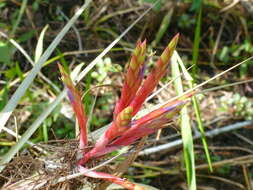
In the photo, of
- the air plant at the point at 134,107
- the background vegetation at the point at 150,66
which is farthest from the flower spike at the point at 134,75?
the background vegetation at the point at 150,66

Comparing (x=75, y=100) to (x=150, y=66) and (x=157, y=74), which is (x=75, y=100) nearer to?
(x=157, y=74)

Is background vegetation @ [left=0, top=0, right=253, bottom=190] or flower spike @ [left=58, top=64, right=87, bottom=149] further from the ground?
background vegetation @ [left=0, top=0, right=253, bottom=190]

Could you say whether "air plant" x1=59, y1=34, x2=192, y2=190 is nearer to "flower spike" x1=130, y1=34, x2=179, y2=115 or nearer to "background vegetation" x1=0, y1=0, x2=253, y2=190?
"flower spike" x1=130, y1=34, x2=179, y2=115

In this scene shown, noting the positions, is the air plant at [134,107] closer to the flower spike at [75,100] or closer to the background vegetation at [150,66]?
the flower spike at [75,100]

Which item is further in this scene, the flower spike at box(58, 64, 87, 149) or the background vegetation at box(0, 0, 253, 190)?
the background vegetation at box(0, 0, 253, 190)

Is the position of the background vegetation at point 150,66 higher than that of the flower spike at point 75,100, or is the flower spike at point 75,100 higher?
the background vegetation at point 150,66

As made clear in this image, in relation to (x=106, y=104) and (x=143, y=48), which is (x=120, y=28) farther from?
(x=143, y=48)

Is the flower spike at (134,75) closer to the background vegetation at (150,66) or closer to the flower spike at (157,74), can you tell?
the flower spike at (157,74)

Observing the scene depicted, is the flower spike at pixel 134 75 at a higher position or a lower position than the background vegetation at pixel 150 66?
lower

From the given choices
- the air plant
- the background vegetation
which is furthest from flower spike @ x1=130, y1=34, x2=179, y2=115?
the background vegetation

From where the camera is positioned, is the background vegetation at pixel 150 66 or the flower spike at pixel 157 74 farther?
the background vegetation at pixel 150 66

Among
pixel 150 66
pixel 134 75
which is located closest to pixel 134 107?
pixel 134 75
